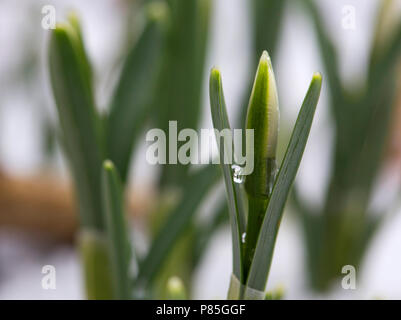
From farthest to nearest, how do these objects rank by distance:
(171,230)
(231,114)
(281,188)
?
1. (231,114)
2. (171,230)
3. (281,188)

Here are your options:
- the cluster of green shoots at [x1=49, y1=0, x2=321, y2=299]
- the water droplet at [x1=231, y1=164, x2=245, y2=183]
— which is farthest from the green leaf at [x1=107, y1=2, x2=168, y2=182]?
the water droplet at [x1=231, y1=164, x2=245, y2=183]

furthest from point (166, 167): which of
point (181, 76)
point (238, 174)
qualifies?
point (238, 174)

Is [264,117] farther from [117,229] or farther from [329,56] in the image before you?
[329,56]

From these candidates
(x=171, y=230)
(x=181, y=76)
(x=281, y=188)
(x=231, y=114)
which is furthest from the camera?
(x=231, y=114)

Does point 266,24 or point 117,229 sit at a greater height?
point 266,24

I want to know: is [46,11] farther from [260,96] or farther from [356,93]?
[356,93]

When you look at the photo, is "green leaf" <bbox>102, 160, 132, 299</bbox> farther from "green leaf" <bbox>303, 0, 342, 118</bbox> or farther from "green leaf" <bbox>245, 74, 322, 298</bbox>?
"green leaf" <bbox>303, 0, 342, 118</bbox>
